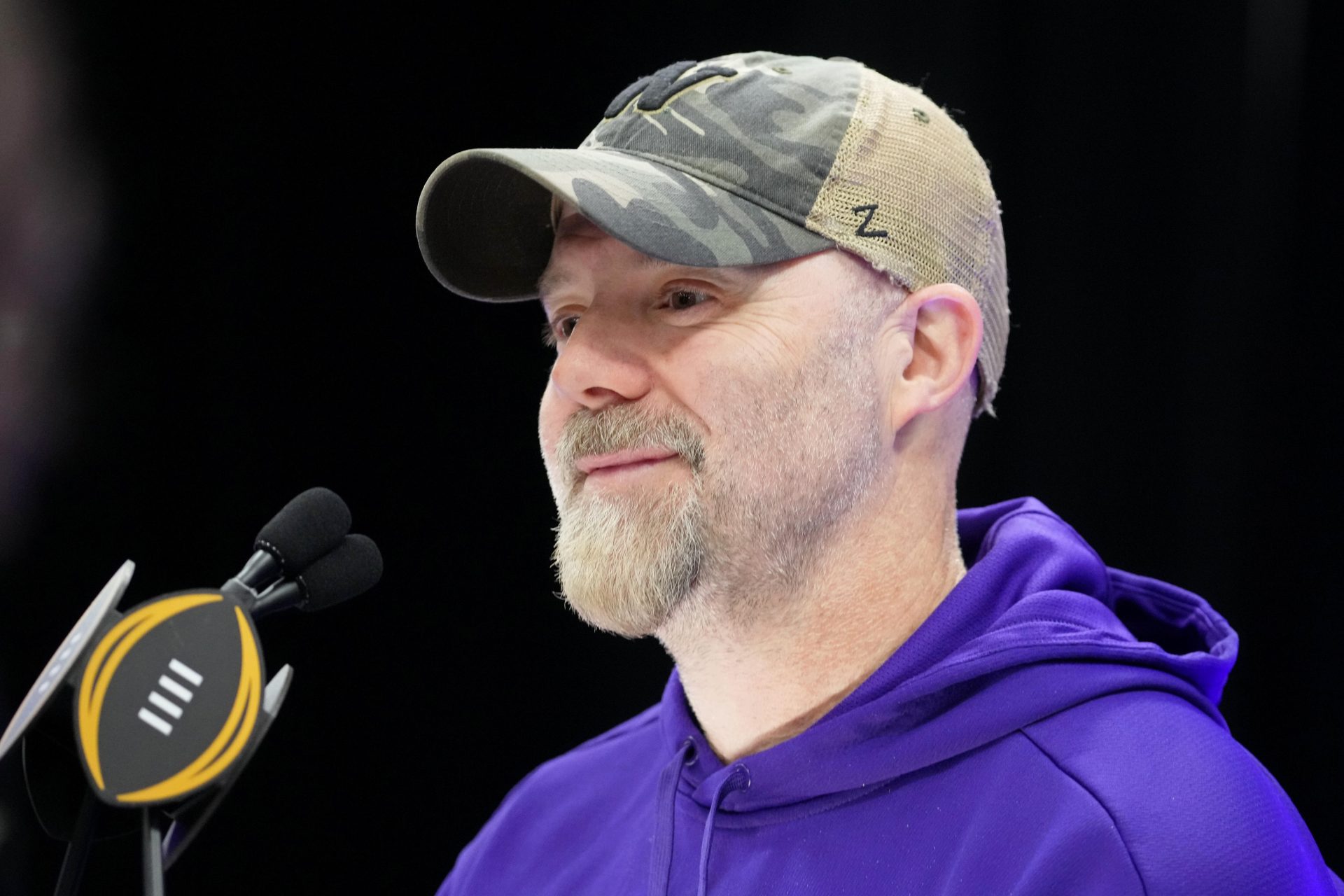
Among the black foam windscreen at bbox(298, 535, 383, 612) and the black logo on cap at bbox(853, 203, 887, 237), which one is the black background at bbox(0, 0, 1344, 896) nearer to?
the black logo on cap at bbox(853, 203, 887, 237)

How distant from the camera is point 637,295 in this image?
1231 millimetres

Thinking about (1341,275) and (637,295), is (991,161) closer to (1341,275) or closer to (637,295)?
(1341,275)

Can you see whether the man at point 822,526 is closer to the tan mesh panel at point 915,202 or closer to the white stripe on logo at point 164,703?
the tan mesh panel at point 915,202

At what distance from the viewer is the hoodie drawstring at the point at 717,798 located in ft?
3.85

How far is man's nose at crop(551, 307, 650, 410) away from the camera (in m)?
1.20

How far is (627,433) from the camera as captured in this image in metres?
1.19

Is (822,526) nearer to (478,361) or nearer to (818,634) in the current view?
(818,634)

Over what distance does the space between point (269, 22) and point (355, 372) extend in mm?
568

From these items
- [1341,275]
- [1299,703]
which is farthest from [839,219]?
[1299,703]

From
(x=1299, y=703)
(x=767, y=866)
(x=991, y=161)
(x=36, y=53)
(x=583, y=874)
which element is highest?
(x=36, y=53)

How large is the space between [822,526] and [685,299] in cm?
26

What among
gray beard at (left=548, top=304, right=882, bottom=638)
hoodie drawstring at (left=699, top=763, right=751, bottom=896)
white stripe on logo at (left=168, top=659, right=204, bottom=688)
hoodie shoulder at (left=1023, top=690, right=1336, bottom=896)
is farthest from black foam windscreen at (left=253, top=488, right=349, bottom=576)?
hoodie shoulder at (left=1023, top=690, right=1336, bottom=896)

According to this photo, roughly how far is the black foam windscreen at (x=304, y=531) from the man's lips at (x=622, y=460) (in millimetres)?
384

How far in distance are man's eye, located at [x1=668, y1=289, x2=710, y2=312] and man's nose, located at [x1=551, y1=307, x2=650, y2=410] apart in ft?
0.15
